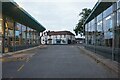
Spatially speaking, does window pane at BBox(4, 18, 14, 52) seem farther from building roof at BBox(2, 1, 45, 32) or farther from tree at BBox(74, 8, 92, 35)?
tree at BBox(74, 8, 92, 35)

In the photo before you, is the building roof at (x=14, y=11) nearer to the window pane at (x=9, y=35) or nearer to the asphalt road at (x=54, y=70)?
the window pane at (x=9, y=35)

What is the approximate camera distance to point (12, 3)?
3045 centimetres

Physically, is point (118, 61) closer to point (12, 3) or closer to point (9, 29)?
point (12, 3)

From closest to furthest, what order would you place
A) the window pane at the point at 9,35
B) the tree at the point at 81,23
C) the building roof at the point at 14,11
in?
1. the building roof at the point at 14,11
2. the window pane at the point at 9,35
3. the tree at the point at 81,23

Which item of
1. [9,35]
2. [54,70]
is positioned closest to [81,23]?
[9,35]

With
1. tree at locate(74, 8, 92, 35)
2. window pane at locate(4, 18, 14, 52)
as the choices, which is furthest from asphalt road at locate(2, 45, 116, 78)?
tree at locate(74, 8, 92, 35)

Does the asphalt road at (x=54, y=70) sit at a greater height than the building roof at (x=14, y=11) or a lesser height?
lesser

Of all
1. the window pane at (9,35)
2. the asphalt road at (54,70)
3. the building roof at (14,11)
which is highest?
the building roof at (14,11)

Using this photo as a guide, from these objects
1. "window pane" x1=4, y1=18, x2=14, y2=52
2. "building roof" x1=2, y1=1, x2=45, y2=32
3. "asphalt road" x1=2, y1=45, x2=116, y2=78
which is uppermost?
"building roof" x1=2, y1=1, x2=45, y2=32

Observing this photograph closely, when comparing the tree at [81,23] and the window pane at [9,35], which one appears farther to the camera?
the tree at [81,23]

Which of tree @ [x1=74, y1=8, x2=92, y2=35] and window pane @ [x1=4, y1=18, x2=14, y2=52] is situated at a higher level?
tree @ [x1=74, y1=8, x2=92, y2=35]

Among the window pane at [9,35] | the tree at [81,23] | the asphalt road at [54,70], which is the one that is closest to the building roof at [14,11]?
the window pane at [9,35]

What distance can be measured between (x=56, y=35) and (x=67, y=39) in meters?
6.93

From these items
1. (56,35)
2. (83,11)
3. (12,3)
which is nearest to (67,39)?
(56,35)
